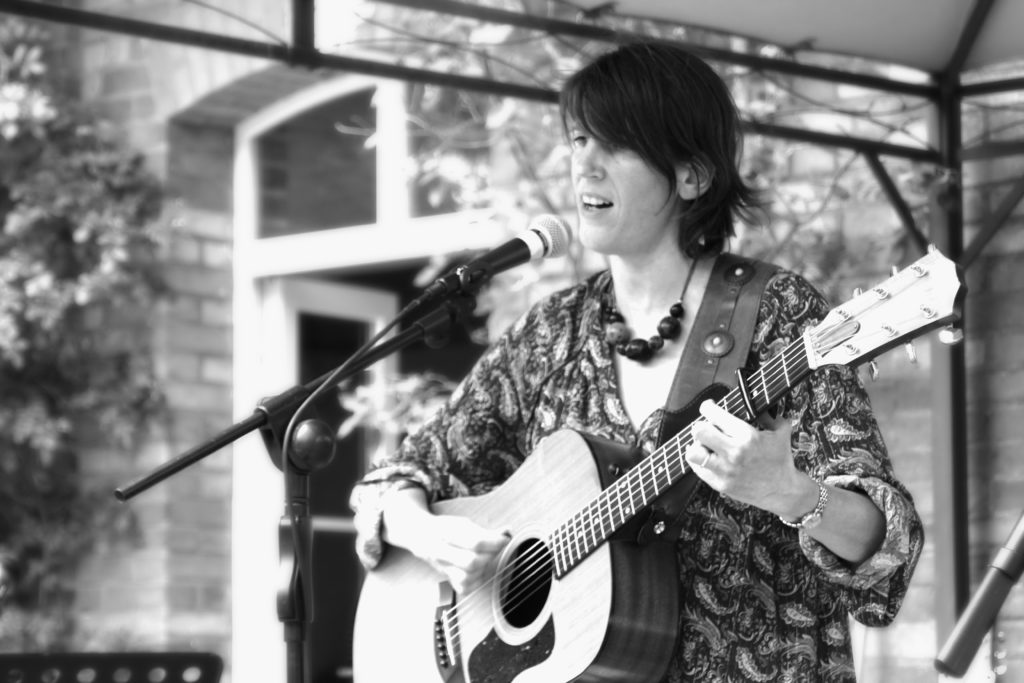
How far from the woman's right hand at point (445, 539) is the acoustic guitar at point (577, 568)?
1.0 inches

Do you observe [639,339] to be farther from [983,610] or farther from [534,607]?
[983,610]

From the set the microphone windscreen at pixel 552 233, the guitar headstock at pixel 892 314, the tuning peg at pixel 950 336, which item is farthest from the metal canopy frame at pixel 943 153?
the tuning peg at pixel 950 336

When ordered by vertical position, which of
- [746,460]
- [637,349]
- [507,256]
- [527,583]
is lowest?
[527,583]

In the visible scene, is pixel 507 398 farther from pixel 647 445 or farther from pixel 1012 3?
pixel 1012 3

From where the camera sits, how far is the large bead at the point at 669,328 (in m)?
2.61

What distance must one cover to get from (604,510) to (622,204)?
486 mm

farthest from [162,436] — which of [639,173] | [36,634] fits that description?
[639,173]

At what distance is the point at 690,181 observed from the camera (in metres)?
2.68

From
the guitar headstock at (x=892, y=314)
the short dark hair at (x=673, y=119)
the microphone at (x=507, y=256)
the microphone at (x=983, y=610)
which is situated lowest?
the microphone at (x=983, y=610)

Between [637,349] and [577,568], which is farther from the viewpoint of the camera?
[637,349]

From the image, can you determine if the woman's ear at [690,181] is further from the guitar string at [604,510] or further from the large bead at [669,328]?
the guitar string at [604,510]

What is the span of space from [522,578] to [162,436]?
3376 millimetres

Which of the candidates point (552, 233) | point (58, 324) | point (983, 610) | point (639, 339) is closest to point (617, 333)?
point (639, 339)

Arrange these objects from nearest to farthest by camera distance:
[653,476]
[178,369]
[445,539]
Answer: [653,476] → [445,539] → [178,369]
